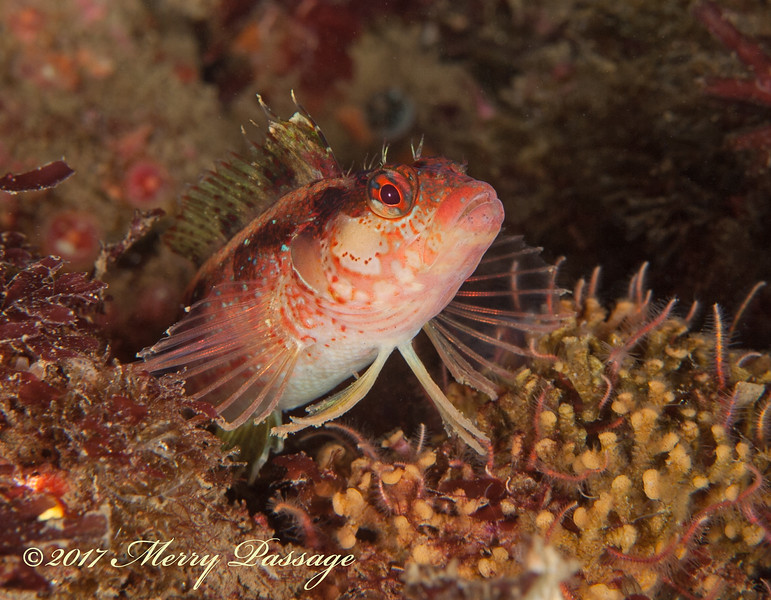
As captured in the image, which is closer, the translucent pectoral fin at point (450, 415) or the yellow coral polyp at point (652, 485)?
the yellow coral polyp at point (652, 485)

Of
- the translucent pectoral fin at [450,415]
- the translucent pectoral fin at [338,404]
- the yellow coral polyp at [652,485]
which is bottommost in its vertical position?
the yellow coral polyp at [652,485]

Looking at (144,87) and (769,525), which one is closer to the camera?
(769,525)

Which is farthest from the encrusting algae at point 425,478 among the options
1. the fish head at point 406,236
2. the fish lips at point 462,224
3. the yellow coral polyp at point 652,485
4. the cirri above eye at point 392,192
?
the cirri above eye at point 392,192

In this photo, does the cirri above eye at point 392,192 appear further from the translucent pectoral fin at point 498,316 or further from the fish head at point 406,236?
the translucent pectoral fin at point 498,316

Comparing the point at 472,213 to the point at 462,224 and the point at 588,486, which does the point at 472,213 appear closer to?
the point at 462,224

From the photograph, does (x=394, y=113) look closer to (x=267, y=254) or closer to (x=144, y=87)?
(x=144, y=87)

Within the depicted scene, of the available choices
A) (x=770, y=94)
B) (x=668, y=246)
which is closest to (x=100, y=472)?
(x=668, y=246)

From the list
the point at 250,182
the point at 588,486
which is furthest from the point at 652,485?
the point at 250,182

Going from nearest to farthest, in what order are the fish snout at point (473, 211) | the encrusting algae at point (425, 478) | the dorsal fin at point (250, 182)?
the encrusting algae at point (425, 478)
the fish snout at point (473, 211)
the dorsal fin at point (250, 182)
